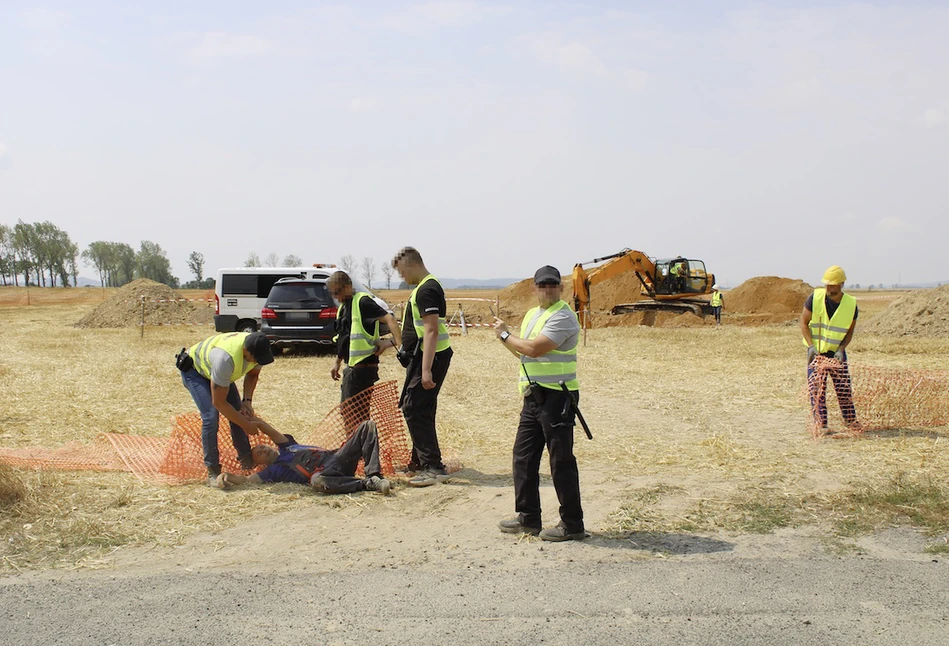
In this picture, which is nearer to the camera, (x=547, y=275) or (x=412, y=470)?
(x=547, y=275)

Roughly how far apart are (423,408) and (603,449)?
2.21 m

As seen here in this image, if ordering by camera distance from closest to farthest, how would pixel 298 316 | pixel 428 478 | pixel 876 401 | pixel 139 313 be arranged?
pixel 428 478 → pixel 876 401 → pixel 298 316 → pixel 139 313

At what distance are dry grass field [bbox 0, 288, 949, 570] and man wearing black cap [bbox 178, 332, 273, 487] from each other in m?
0.43

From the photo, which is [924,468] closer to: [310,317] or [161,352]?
[310,317]

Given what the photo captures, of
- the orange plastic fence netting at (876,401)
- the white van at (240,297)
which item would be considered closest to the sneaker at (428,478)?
the orange plastic fence netting at (876,401)

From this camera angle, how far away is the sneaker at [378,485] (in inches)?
221

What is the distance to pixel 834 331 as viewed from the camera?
755cm

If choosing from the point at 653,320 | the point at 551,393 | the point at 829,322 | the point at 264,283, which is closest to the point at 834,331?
the point at 829,322

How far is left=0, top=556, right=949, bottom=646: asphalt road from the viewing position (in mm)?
3422

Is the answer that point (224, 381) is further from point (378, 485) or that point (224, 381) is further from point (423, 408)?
point (423, 408)

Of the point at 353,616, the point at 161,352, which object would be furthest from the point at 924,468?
the point at 161,352

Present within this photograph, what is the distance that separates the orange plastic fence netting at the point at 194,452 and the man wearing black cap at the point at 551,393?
2.00 metres

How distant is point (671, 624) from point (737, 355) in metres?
13.3

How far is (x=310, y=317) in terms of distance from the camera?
14859mm
